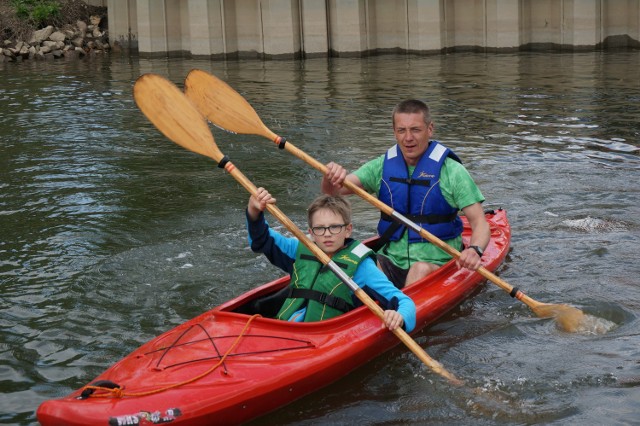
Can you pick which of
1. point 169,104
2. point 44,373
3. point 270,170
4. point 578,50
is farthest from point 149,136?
point 578,50

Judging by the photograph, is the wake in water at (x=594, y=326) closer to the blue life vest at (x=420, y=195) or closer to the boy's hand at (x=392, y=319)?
the blue life vest at (x=420, y=195)

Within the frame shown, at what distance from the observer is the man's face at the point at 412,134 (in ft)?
17.9

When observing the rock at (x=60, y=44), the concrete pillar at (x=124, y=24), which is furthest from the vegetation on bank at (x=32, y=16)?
the concrete pillar at (x=124, y=24)

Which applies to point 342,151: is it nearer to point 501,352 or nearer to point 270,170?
point 270,170

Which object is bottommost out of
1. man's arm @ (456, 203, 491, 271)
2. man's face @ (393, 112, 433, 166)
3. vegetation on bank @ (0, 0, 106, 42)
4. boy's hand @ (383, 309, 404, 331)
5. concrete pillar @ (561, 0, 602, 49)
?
boy's hand @ (383, 309, 404, 331)

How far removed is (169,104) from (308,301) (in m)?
1.85

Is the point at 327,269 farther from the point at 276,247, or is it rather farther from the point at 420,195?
the point at 420,195

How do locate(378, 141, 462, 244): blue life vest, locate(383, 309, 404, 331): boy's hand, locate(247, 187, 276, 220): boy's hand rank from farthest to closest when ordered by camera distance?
locate(378, 141, 462, 244): blue life vest < locate(247, 187, 276, 220): boy's hand < locate(383, 309, 404, 331): boy's hand

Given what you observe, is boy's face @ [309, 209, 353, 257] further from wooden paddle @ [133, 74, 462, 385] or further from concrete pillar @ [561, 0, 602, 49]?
concrete pillar @ [561, 0, 602, 49]

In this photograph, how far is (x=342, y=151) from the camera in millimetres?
10648

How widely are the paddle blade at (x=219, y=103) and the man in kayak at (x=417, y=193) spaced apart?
111 cm

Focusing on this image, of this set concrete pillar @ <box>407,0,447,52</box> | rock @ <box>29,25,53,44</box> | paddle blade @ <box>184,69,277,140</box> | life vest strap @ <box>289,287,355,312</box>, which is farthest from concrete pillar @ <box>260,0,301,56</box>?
life vest strap @ <box>289,287,355,312</box>

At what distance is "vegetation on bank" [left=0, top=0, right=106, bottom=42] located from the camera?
22.3m

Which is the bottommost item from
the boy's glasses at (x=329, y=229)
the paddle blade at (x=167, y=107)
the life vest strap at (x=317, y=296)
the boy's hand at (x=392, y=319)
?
the boy's hand at (x=392, y=319)
